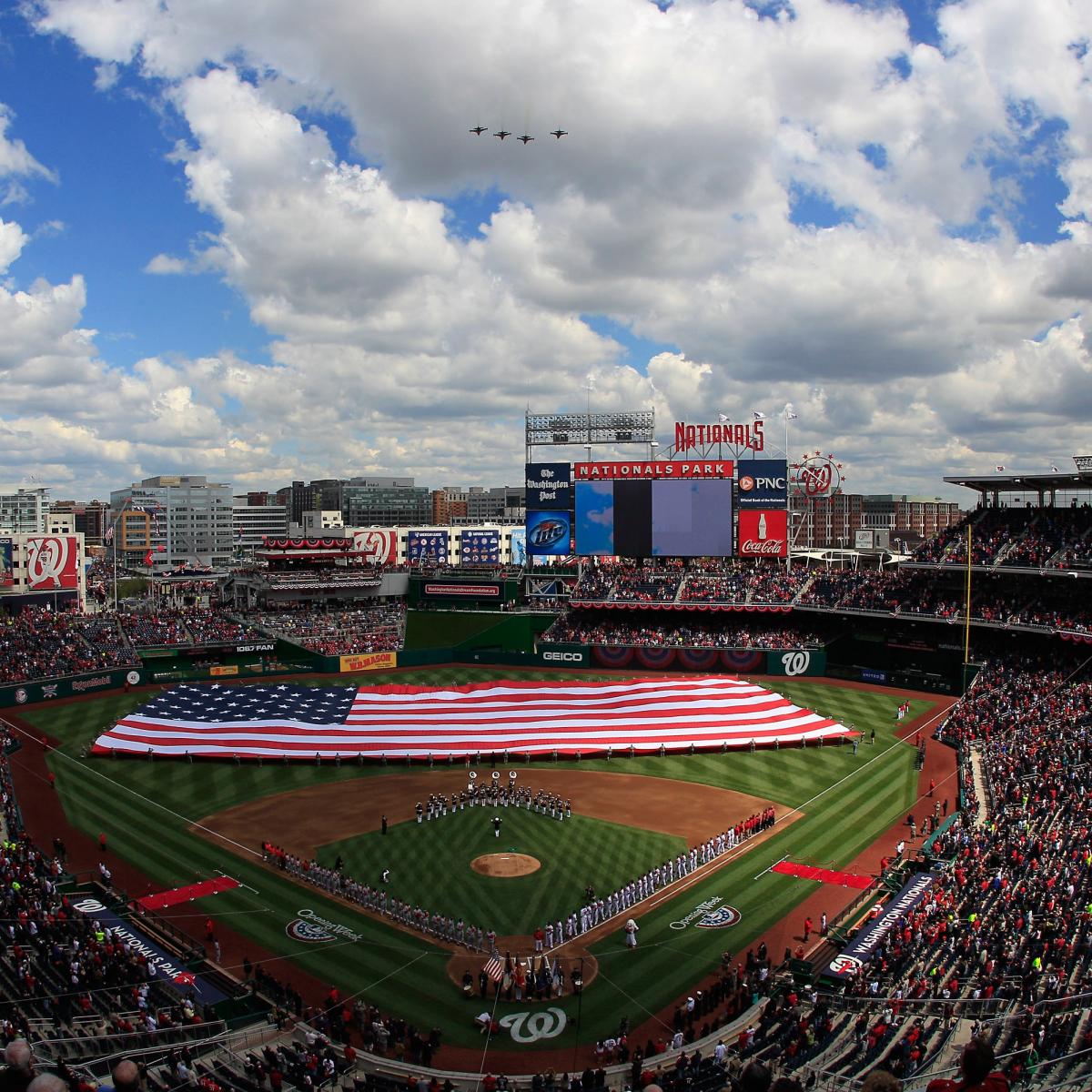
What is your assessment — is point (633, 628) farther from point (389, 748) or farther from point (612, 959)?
point (612, 959)

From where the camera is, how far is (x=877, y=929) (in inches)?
971

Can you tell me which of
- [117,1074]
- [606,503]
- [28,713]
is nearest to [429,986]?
[117,1074]

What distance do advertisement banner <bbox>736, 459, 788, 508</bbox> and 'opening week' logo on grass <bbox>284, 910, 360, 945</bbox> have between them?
5087 centimetres

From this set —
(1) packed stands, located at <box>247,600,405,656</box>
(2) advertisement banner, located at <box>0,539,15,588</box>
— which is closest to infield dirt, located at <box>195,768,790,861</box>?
(1) packed stands, located at <box>247,600,405,656</box>

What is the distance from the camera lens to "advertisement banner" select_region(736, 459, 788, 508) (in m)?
70.2

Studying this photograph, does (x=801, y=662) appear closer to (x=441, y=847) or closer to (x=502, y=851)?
(x=502, y=851)

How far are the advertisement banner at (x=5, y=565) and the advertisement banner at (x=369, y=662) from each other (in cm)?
3888

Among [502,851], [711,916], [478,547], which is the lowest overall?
[711,916]

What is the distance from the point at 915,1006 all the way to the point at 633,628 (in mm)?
51662

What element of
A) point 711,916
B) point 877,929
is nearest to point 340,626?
point 711,916

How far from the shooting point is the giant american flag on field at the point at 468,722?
43406 mm

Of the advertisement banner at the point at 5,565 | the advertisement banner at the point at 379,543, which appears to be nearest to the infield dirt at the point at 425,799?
the advertisement banner at the point at 5,565

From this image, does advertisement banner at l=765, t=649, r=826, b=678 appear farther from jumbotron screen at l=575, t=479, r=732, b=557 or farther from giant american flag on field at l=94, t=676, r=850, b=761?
giant american flag on field at l=94, t=676, r=850, b=761

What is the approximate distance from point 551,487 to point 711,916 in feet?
163
